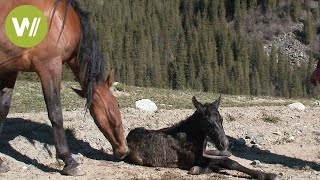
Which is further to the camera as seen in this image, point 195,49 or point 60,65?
point 195,49

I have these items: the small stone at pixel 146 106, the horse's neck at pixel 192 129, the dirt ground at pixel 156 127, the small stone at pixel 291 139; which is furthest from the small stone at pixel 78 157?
the small stone at pixel 291 139

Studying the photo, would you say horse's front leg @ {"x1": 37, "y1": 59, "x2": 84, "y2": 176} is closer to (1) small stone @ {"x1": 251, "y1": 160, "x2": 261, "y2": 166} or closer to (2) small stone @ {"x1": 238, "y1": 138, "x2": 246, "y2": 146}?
(1) small stone @ {"x1": 251, "y1": 160, "x2": 261, "y2": 166}

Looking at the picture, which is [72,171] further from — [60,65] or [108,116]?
[60,65]

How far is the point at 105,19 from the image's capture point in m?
134

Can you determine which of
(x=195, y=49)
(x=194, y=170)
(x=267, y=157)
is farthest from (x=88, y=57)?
(x=195, y=49)

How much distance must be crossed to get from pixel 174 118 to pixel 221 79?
340 feet

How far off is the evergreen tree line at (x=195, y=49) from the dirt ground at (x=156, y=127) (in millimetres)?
90124

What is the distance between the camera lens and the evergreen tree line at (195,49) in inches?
4464

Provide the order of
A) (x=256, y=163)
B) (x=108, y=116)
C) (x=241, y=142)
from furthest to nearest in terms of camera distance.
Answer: (x=241, y=142), (x=256, y=163), (x=108, y=116)

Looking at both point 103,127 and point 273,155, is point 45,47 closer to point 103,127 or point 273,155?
point 103,127

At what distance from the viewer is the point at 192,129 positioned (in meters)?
8.17

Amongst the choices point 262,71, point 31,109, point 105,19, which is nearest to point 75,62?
point 31,109

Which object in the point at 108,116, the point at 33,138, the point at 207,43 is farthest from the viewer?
the point at 207,43

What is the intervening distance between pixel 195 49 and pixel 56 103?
119690 millimetres
